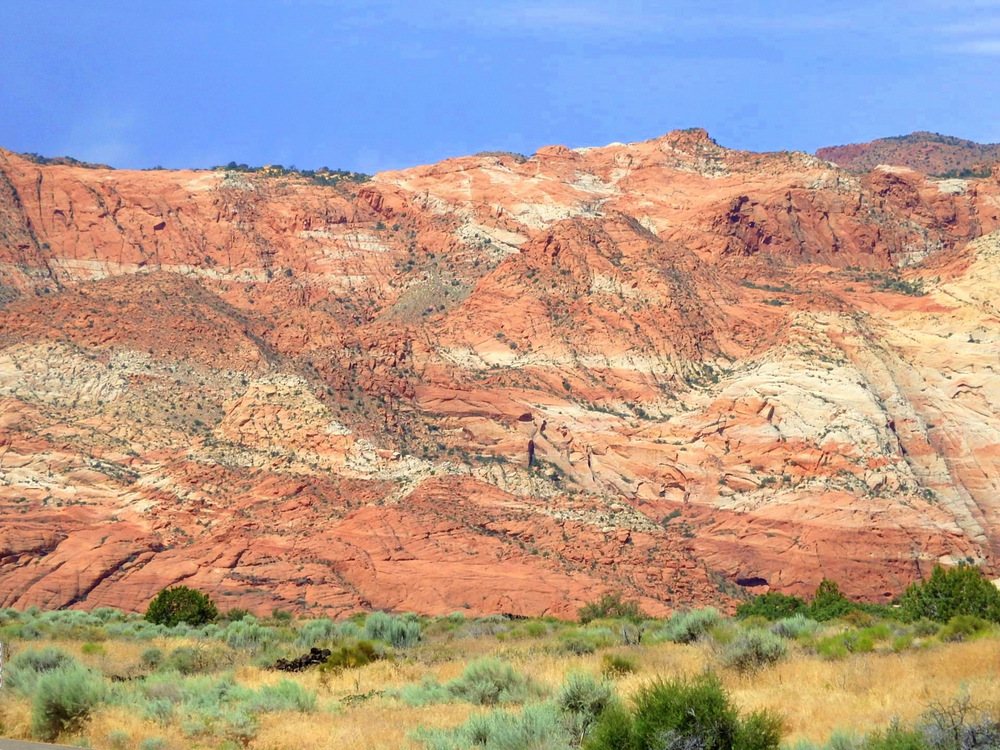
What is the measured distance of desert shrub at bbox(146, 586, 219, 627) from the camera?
3941 centimetres

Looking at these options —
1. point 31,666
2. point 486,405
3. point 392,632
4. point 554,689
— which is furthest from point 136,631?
point 486,405

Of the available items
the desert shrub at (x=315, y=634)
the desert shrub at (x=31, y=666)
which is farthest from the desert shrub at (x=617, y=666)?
the desert shrub at (x=315, y=634)

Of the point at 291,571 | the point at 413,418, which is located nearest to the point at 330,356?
the point at 413,418

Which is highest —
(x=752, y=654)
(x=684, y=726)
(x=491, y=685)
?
(x=684, y=726)

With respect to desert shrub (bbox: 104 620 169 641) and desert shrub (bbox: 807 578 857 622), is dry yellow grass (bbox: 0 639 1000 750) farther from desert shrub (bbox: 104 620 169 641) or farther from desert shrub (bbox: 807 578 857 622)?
desert shrub (bbox: 807 578 857 622)

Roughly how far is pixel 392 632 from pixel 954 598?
1362cm

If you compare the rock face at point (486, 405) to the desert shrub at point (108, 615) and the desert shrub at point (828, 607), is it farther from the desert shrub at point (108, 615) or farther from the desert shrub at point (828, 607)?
the desert shrub at point (828, 607)

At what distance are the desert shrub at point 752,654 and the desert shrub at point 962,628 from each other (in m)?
3.54

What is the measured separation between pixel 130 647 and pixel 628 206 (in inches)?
3731

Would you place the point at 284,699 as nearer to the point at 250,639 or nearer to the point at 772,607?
the point at 250,639

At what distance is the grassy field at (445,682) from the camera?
16.7 metres

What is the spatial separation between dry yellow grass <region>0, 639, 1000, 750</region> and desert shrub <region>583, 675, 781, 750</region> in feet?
5.92

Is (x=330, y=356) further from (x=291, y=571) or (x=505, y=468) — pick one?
(x=291, y=571)

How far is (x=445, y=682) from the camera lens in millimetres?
21547
